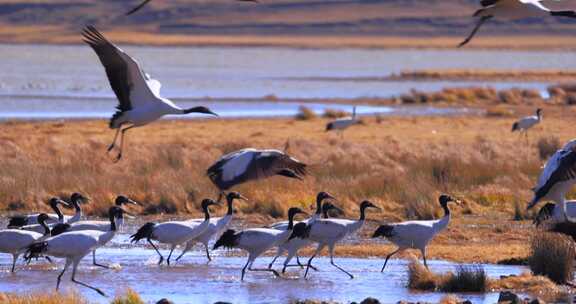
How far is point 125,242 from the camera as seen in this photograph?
693 inches

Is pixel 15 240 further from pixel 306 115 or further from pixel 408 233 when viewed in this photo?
pixel 306 115

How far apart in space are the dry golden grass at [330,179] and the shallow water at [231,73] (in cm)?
1348

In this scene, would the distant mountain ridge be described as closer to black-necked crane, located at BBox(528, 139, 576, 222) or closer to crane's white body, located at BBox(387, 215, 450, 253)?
crane's white body, located at BBox(387, 215, 450, 253)

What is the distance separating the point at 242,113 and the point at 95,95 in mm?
10534

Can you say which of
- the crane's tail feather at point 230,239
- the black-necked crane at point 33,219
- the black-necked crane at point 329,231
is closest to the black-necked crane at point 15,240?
the black-necked crane at point 33,219

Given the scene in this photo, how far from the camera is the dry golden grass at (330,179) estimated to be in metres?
19.5

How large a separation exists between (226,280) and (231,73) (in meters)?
63.1

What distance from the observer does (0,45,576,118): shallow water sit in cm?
4806

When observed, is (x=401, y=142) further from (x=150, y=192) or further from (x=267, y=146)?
(x=150, y=192)

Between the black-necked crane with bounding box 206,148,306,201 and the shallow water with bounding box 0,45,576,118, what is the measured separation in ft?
79.0

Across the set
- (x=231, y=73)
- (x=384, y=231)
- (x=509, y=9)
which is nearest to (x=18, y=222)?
(x=384, y=231)

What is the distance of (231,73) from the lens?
7750 centimetres

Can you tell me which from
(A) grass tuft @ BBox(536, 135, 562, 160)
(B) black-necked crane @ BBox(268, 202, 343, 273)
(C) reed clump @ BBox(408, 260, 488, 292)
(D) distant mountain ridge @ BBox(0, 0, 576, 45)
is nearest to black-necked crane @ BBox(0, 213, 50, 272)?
(B) black-necked crane @ BBox(268, 202, 343, 273)

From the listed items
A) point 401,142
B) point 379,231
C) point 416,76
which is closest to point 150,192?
point 379,231
